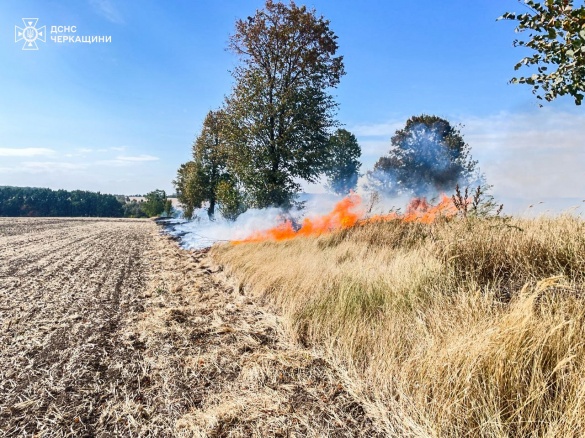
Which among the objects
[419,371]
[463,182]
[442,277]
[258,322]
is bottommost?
[258,322]

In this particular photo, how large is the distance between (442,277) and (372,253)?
3182 millimetres

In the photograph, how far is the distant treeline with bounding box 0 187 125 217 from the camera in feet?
250

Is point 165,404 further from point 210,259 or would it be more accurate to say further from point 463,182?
point 463,182

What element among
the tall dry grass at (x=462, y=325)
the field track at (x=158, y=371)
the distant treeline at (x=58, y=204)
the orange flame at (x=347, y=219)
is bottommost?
the field track at (x=158, y=371)

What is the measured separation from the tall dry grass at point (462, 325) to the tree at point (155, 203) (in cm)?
6575

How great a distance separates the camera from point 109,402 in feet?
10.2

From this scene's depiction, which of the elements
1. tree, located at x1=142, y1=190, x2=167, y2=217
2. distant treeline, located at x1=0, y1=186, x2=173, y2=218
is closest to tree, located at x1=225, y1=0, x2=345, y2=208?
tree, located at x1=142, y1=190, x2=167, y2=217

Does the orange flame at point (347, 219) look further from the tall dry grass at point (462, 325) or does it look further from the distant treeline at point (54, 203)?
the distant treeline at point (54, 203)

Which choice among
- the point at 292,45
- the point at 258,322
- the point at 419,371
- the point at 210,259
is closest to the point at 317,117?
the point at 292,45

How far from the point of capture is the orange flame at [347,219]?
25.6 feet

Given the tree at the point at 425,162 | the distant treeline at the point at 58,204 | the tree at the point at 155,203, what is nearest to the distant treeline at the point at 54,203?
the distant treeline at the point at 58,204

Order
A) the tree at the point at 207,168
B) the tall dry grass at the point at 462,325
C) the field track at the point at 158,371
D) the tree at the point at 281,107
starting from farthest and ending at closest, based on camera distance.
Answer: the tree at the point at 207,168
the tree at the point at 281,107
the field track at the point at 158,371
the tall dry grass at the point at 462,325

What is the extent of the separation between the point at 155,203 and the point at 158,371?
68.6 meters

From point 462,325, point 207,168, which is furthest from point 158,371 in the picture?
point 207,168
